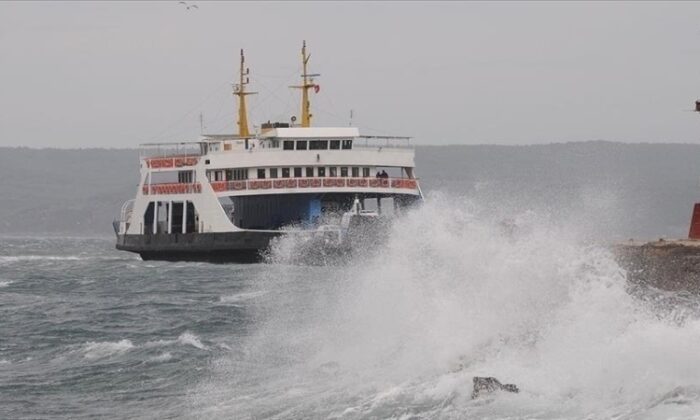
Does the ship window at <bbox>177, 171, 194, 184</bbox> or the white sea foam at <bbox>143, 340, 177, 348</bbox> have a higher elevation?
the ship window at <bbox>177, 171, 194, 184</bbox>

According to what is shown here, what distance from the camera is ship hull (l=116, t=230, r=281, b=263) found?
2749 inches

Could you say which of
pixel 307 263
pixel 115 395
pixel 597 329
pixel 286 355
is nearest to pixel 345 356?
pixel 286 355

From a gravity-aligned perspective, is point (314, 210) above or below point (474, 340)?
above

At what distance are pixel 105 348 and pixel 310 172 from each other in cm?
3841

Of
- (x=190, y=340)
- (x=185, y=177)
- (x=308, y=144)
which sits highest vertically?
(x=308, y=144)

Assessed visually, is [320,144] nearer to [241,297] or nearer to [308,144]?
[308,144]

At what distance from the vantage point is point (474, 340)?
27156 millimetres

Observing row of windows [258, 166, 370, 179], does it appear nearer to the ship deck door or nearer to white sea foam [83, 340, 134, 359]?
the ship deck door

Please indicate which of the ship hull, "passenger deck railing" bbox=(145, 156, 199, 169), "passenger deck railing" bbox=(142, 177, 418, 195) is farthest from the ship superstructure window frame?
the ship hull

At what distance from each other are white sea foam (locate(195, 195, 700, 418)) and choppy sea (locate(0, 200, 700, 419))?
4cm

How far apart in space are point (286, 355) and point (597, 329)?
26.1 feet

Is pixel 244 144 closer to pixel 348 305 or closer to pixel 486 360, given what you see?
pixel 348 305

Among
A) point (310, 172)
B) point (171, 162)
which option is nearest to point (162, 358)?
point (310, 172)

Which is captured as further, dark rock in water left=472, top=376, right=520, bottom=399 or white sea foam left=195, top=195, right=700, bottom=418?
dark rock in water left=472, top=376, right=520, bottom=399
